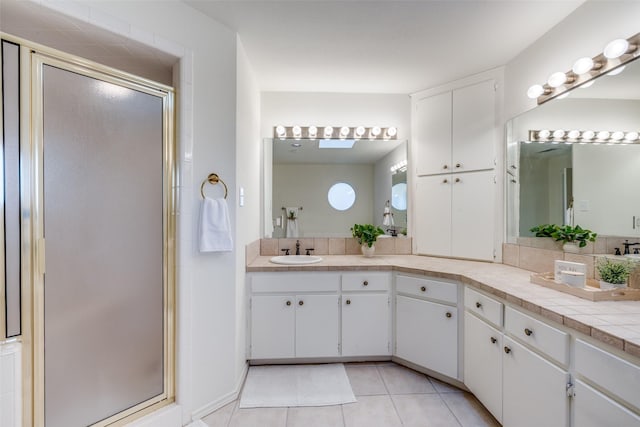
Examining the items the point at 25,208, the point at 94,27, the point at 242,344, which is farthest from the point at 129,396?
the point at 94,27

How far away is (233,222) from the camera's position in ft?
6.08

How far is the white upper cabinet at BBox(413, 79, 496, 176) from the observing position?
2404 mm

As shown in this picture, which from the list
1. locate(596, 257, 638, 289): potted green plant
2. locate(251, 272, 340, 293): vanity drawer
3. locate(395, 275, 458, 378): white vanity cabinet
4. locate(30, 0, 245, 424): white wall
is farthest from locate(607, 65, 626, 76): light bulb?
locate(30, 0, 245, 424): white wall

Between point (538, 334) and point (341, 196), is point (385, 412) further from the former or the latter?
point (341, 196)

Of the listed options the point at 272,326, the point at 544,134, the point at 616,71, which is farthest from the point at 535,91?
the point at 272,326

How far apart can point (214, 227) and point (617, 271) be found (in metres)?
2.17

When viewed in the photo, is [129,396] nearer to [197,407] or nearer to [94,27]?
[197,407]

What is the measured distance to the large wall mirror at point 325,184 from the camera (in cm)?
279

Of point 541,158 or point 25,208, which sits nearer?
point 25,208

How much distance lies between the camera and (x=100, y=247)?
143 cm

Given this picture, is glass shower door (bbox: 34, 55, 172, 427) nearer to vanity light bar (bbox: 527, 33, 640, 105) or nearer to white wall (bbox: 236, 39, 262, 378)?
white wall (bbox: 236, 39, 262, 378)

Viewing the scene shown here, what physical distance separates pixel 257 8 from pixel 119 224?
1.48 meters

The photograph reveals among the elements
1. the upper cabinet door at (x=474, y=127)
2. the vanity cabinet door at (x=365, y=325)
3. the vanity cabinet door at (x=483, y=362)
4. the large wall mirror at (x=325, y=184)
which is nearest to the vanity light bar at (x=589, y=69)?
the upper cabinet door at (x=474, y=127)

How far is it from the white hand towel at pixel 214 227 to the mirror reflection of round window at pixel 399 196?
1.74 metres
